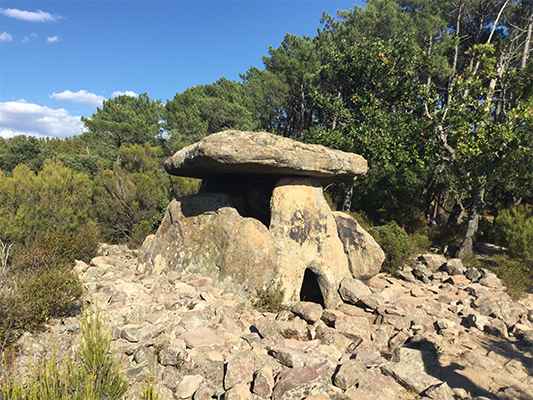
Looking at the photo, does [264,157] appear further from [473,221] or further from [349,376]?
[473,221]

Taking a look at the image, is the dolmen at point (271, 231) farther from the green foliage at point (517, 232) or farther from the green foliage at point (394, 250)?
Result: the green foliage at point (517, 232)

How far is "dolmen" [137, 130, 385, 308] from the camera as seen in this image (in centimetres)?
674

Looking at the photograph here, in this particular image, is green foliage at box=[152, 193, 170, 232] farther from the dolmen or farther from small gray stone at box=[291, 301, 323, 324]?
small gray stone at box=[291, 301, 323, 324]

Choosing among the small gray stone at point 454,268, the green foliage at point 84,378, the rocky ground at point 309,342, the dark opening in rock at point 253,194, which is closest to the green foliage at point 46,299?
the rocky ground at point 309,342

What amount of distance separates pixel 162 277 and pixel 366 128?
922 centimetres

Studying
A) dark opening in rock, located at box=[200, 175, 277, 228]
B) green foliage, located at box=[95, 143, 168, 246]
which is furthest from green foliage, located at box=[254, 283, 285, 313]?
green foliage, located at box=[95, 143, 168, 246]

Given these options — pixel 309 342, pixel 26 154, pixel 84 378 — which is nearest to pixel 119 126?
pixel 26 154

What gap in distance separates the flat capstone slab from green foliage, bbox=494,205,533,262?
6137 millimetres

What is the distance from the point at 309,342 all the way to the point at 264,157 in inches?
132

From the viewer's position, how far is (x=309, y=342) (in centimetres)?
503

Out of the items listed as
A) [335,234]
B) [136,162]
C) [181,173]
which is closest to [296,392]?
[335,234]

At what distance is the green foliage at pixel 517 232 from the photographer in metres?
10.3

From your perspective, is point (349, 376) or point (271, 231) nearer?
point (349, 376)

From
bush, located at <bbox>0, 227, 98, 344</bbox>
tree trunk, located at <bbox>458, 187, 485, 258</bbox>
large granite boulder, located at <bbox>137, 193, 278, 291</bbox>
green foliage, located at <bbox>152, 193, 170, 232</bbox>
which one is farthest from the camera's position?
green foliage, located at <bbox>152, 193, 170, 232</bbox>
